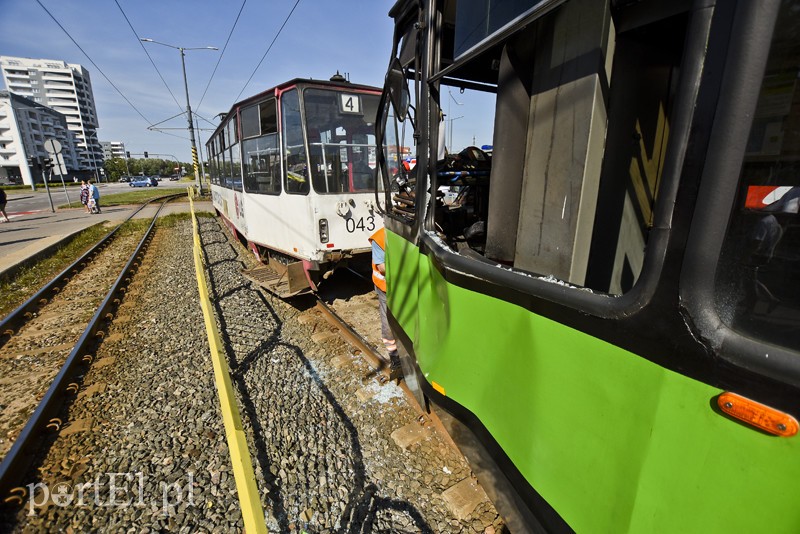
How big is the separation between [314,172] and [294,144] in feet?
1.68

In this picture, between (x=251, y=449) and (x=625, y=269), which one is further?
(x=251, y=449)

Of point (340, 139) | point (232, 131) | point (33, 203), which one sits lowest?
point (33, 203)

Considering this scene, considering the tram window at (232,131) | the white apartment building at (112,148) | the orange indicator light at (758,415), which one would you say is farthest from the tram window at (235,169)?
the white apartment building at (112,148)

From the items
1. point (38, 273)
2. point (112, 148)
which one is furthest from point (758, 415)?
point (112, 148)

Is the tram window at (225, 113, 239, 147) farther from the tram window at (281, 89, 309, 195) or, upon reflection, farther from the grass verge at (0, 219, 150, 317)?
the grass verge at (0, 219, 150, 317)

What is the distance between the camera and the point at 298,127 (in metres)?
5.38

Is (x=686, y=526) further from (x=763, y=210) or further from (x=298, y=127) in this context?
(x=298, y=127)

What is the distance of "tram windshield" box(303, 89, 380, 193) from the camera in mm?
5441

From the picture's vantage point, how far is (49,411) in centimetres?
329

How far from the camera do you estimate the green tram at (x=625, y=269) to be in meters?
0.77

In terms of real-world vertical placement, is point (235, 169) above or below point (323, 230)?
above

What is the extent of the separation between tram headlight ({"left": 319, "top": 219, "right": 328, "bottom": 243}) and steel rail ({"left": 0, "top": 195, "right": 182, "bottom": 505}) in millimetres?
3100

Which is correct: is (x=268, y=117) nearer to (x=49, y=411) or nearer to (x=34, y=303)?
(x=49, y=411)

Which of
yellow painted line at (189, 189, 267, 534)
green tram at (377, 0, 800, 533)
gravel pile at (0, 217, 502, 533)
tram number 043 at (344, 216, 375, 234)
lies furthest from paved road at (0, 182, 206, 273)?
green tram at (377, 0, 800, 533)
